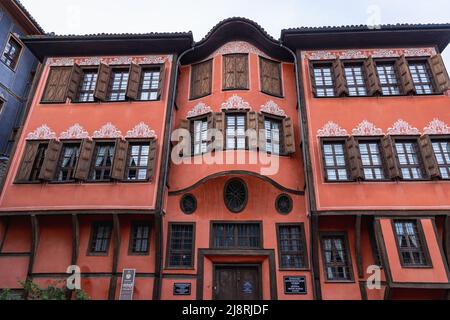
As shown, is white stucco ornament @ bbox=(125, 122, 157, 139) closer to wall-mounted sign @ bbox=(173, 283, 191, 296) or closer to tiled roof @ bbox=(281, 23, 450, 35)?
wall-mounted sign @ bbox=(173, 283, 191, 296)

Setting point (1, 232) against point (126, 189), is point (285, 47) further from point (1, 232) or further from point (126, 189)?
point (1, 232)

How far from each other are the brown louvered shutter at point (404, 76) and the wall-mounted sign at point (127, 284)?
11738 millimetres

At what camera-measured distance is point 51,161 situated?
11633 mm

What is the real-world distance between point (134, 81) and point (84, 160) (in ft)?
12.3

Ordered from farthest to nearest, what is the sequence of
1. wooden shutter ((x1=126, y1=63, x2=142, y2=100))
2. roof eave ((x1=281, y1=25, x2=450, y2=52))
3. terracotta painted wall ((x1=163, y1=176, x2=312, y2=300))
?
roof eave ((x1=281, y1=25, x2=450, y2=52))
wooden shutter ((x1=126, y1=63, x2=142, y2=100))
terracotta painted wall ((x1=163, y1=176, x2=312, y2=300))

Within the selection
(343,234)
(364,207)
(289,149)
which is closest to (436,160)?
(364,207)

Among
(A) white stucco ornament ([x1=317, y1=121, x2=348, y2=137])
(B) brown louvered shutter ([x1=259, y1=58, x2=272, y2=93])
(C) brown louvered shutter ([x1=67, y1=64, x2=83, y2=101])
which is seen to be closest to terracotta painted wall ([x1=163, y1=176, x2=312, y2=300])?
(A) white stucco ornament ([x1=317, y1=121, x2=348, y2=137])

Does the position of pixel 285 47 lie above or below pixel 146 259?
above

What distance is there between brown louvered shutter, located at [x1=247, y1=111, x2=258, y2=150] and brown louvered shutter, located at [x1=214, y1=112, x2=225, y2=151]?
0.94 meters

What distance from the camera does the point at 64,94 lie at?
13.1m

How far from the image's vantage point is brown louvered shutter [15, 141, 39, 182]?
11570mm
